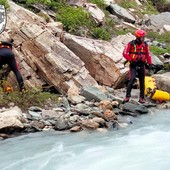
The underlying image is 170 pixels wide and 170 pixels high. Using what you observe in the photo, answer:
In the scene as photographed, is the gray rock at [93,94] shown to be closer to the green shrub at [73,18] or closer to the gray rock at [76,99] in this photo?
the gray rock at [76,99]

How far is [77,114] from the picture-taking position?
10.9 m

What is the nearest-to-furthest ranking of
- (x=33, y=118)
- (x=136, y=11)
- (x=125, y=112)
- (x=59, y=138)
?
(x=59, y=138), (x=33, y=118), (x=125, y=112), (x=136, y=11)

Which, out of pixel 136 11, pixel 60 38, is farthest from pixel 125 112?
pixel 136 11

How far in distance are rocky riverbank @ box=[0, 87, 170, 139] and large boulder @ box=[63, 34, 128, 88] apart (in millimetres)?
1369

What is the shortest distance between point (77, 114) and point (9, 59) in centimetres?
225

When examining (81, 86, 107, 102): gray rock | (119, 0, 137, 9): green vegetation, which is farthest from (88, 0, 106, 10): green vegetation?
(81, 86, 107, 102): gray rock

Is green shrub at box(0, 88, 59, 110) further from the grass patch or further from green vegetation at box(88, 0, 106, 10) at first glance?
green vegetation at box(88, 0, 106, 10)

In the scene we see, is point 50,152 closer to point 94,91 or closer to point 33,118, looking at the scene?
point 33,118

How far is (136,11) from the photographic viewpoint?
925 inches

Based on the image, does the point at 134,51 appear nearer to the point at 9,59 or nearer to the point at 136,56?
the point at 136,56

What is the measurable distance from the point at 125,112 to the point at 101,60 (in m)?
2.88

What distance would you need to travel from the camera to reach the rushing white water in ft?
27.1

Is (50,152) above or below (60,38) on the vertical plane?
below

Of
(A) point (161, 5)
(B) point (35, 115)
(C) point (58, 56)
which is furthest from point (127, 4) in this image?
(B) point (35, 115)
